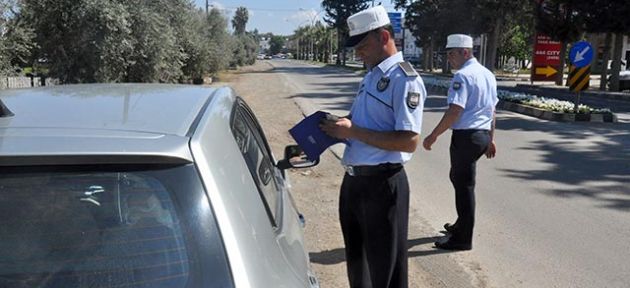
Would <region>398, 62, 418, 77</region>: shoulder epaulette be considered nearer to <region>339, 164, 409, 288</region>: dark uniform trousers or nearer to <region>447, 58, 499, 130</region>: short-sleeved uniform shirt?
<region>339, 164, 409, 288</region>: dark uniform trousers

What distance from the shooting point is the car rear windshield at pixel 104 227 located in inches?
61.9

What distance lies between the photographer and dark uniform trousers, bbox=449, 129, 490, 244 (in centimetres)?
486

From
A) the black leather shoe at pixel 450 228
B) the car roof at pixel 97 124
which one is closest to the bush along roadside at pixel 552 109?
the black leather shoe at pixel 450 228

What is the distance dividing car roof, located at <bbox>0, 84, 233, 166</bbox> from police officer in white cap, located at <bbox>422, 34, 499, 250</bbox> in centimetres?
270

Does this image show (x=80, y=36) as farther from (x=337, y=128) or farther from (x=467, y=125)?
(x=337, y=128)

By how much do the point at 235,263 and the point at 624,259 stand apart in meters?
4.40

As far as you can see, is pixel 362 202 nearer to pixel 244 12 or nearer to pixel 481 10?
pixel 481 10

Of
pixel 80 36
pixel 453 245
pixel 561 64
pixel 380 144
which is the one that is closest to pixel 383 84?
pixel 380 144

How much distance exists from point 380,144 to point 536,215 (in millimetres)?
3791

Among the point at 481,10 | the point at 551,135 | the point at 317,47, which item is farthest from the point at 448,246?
the point at 317,47

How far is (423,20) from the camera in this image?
49.5m

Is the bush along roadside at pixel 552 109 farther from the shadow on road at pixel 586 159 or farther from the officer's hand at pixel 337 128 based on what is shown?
the officer's hand at pixel 337 128

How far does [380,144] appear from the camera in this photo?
9.76ft

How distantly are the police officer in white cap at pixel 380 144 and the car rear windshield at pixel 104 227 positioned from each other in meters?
1.43
